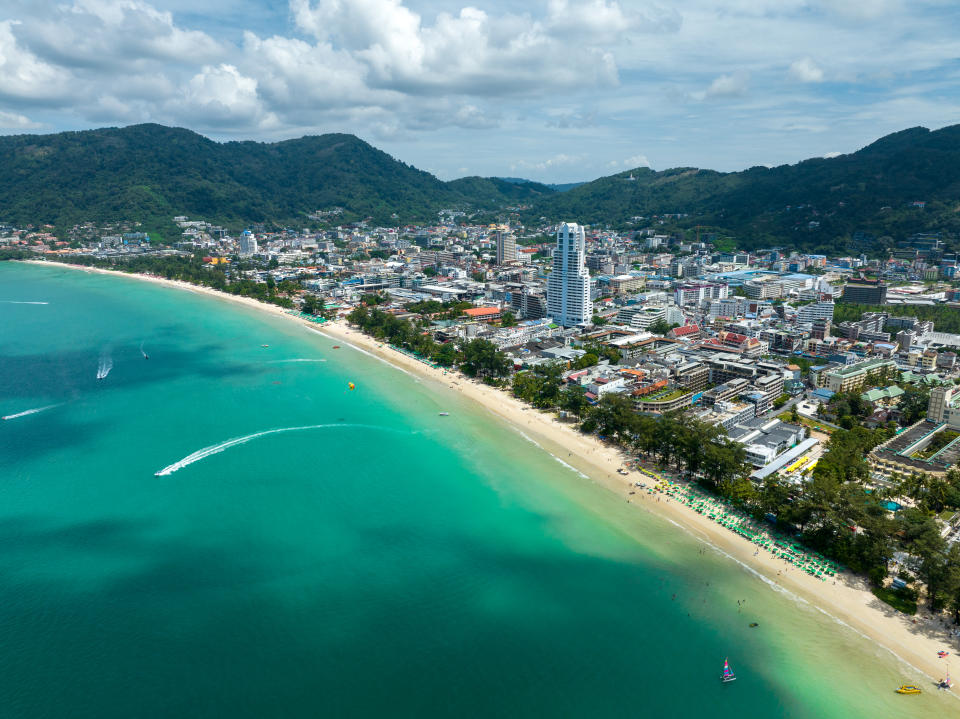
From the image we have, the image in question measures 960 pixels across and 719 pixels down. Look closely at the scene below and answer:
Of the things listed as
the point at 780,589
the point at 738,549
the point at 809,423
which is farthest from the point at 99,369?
the point at 809,423

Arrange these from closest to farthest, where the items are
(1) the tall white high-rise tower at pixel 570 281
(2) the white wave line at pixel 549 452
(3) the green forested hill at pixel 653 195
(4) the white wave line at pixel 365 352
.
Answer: (2) the white wave line at pixel 549 452
(4) the white wave line at pixel 365 352
(1) the tall white high-rise tower at pixel 570 281
(3) the green forested hill at pixel 653 195

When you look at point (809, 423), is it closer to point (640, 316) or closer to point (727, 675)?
point (727, 675)

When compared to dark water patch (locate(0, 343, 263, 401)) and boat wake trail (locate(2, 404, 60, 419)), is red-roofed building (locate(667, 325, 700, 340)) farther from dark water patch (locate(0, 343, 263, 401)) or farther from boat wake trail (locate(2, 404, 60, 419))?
boat wake trail (locate(2, 404, 60, 419))

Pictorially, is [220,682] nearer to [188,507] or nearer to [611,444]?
[188,507]

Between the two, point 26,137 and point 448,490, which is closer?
point 448,490

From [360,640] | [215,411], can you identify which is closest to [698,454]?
[360,640]

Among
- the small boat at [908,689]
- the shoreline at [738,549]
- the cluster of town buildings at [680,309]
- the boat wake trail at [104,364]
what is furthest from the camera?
the boat wake trail at [104,364]

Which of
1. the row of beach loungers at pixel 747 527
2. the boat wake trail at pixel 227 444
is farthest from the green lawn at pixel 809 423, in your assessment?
the boat wake trail at pixel 227 444

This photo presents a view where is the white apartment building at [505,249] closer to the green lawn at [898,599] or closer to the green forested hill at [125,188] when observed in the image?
the green forested hill at [125,188]
